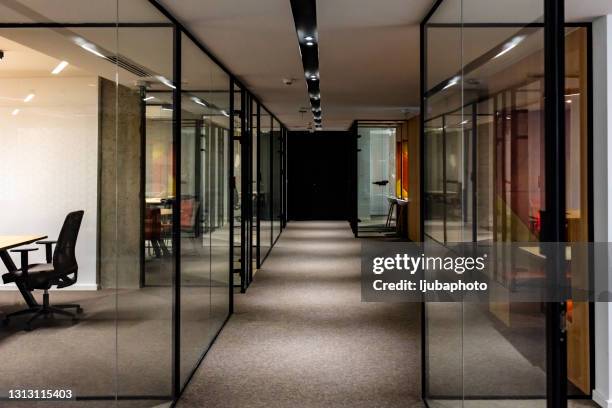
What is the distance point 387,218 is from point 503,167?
11312mm

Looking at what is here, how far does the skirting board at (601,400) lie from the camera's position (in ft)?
11.6

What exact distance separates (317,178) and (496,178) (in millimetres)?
17236

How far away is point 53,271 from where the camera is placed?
2.12m

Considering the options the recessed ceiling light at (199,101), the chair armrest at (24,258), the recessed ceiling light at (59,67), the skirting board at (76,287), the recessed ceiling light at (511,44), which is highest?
the recessed ceiling light at (199,101)

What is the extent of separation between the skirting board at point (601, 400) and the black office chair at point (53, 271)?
2949 millimetres

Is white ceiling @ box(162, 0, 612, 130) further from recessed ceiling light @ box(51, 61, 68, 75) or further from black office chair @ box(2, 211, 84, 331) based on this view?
black office chair @ box(2, 211, 84, 331)

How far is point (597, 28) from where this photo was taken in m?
3.48

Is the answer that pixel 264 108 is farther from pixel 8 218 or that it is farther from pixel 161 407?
pixel 8 218

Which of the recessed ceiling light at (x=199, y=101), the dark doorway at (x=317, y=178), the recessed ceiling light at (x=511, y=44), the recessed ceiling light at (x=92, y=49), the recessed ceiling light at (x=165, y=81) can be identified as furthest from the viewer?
the dark doorway at (x=317, y=178)

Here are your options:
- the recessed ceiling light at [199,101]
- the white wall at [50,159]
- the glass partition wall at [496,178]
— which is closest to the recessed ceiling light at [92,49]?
the white wall at [50,159]

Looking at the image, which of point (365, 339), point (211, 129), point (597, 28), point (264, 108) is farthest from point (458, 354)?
point (264, 108)

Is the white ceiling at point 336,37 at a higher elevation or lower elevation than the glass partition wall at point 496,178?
higher

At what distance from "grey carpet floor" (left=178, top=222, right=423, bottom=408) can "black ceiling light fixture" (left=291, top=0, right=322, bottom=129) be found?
7.83ft

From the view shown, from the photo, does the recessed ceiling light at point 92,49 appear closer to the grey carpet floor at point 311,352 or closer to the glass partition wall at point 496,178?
the glass partition wall at point 496,178
